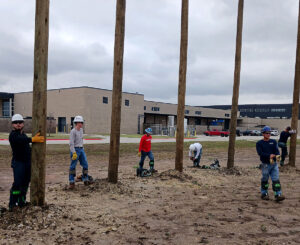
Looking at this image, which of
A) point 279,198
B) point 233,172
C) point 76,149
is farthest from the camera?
point 233,172

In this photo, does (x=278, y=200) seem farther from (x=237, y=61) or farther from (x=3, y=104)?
(x=3, y=104)

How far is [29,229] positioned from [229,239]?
3.01m

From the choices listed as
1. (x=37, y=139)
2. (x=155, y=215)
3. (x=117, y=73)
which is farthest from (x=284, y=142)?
(x=37, y=139)

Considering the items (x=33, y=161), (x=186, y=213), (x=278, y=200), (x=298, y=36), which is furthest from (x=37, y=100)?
(x=298, y=36)

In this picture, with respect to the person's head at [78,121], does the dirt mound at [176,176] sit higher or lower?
lower

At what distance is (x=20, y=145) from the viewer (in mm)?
4840

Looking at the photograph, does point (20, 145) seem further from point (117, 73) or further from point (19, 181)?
point (117, 73)

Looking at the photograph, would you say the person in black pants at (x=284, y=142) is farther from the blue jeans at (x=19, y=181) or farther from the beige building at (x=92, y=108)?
the beige building at (x=92, y=108)

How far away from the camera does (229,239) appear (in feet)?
14.4

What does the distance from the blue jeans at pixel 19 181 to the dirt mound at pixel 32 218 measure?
18cm

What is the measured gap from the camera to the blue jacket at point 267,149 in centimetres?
685

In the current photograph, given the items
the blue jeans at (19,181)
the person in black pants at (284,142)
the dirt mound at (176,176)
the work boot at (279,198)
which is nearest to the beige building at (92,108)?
the person in black pants at (284,142)

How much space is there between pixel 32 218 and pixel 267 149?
5.24 meters

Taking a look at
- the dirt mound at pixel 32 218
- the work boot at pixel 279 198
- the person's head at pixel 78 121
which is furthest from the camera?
the person's head at pixel 78 121
